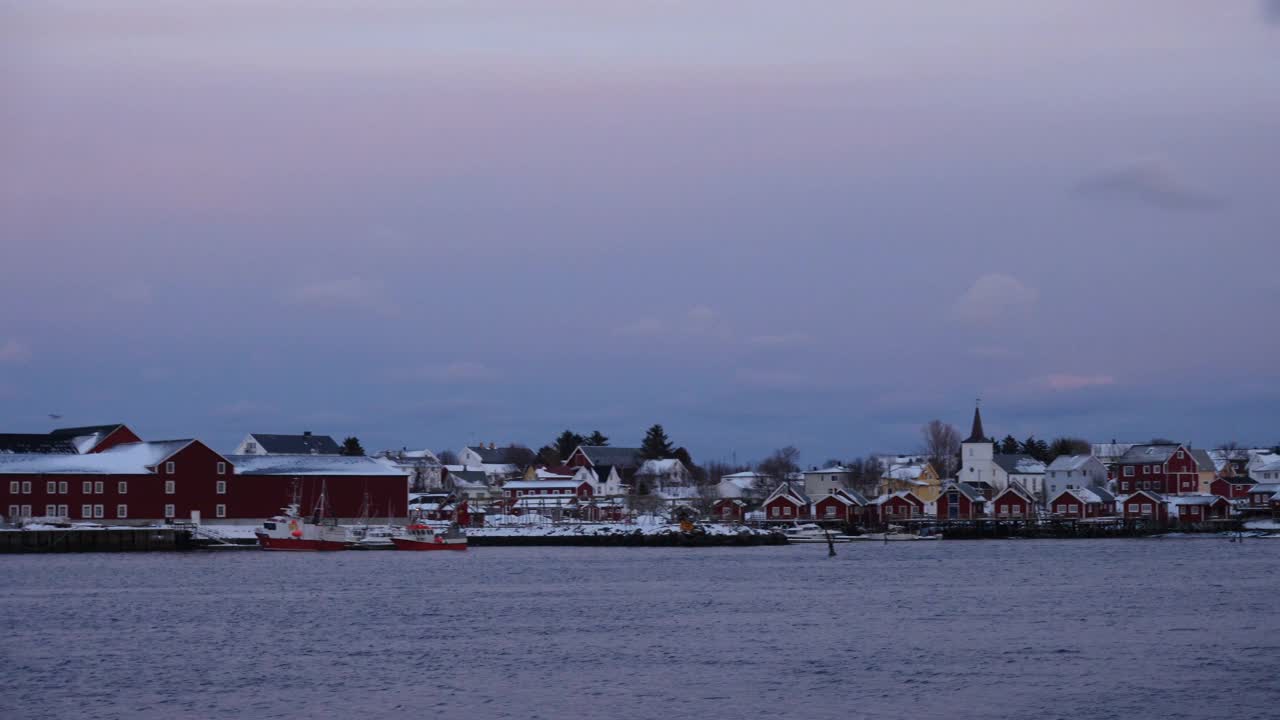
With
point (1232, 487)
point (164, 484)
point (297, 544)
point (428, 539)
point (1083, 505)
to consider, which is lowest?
point (297, 544)

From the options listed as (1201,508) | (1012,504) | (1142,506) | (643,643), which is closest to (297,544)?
(643,643)

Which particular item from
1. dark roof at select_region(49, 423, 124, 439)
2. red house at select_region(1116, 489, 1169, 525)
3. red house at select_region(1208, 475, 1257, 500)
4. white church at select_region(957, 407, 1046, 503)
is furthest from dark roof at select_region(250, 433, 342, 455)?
red house at select_region(1208, 475, 1257, 500)

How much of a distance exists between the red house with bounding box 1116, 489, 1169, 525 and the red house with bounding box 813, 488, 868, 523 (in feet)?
71.3

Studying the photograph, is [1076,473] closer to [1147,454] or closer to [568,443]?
[1147,454]

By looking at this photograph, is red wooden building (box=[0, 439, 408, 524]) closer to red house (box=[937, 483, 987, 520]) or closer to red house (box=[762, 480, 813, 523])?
red house (box=[762, 480, 813, 523])

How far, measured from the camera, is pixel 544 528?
112375mm

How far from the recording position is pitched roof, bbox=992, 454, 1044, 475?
148000mm

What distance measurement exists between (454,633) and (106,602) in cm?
1647

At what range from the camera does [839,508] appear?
125m

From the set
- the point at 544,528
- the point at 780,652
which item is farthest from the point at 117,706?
the point at 544,528

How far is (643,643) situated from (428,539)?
57.3 metres

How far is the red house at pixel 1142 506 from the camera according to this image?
Result: 125 m

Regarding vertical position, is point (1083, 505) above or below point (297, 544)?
above

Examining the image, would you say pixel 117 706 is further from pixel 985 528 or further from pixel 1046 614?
pixel 985 528
